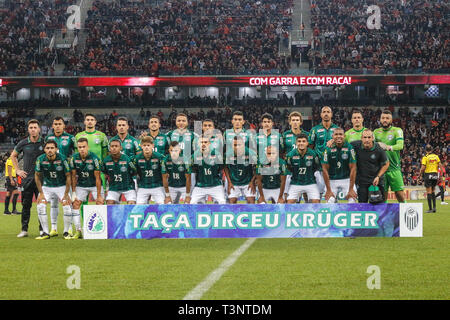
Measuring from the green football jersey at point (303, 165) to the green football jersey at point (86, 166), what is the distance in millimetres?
3269

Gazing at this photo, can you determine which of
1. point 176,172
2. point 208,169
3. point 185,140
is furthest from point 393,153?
point 176,172

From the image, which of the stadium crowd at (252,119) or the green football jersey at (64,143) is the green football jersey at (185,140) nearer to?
the green football jersey at (64,143)

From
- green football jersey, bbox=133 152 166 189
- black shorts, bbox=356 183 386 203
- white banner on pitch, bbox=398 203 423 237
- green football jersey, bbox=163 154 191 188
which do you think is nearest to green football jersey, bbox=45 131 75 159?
green football jersey, bbox=133 152 166 189

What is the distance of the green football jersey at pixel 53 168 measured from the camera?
A: 1044cm

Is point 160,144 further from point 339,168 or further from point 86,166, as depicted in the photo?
point 339,168

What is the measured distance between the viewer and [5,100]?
125 feet

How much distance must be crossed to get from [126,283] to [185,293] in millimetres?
865

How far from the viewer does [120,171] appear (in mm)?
10766

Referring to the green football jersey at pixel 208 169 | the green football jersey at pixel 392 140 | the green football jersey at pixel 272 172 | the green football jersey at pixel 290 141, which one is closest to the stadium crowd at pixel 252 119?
the green football jersey at pixel 392 140

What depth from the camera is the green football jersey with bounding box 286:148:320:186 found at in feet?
35.3

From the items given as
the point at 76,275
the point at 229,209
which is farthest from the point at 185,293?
the point at 229,209

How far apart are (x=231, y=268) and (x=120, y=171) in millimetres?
3977

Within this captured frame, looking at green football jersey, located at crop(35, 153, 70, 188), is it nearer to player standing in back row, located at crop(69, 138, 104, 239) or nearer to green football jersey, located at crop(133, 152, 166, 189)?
player standing in back row, located at crop(69, 138, 104, 239)

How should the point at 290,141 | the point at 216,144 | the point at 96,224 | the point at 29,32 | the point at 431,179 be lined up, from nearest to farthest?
the point at 96,224
the point at 216,144
the point at 290,141
the point at 431,179
the point at 29,32
